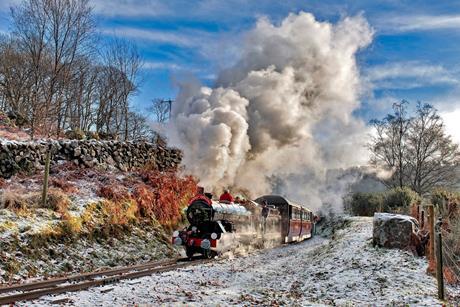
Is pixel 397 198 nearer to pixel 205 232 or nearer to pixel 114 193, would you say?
pixel 205 232

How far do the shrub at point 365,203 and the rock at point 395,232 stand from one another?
23.7 m

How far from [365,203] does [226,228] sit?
25.8 meters

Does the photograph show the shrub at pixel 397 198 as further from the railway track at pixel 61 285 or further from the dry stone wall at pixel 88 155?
the railway track at pixel 61 285

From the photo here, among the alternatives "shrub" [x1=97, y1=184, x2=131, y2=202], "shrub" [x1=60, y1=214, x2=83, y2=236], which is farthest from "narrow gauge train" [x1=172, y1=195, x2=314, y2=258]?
"shrub" [x1=60, y1=214, x2=83, y2=236]

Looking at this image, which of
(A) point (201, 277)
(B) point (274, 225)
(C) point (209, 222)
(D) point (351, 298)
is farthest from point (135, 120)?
(D) point (351, 298)

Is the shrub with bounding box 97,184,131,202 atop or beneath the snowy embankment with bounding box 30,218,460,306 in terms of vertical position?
atop

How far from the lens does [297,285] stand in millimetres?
11070

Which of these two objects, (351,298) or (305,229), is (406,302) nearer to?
(351,298)

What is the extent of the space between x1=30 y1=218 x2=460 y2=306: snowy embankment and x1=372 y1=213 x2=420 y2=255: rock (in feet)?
→ 1.40

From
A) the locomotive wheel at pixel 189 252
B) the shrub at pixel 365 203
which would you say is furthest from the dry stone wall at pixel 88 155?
the shrub at pixel 365 203

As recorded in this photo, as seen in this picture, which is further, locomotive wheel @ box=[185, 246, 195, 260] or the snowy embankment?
locomotive wheel @ box=[185, 246, 195, 260]

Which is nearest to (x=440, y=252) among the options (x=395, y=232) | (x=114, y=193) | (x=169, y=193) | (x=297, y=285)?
(x=297, y=285)

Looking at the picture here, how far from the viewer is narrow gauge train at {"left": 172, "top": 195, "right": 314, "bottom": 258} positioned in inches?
631

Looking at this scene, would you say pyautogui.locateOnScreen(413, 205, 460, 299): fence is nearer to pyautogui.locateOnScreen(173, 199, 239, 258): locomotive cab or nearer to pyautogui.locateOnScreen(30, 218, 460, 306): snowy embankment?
pyautogui.locateOnScreen(30, 218, 460, 306): snowy embankment
